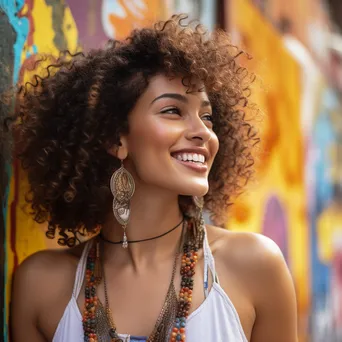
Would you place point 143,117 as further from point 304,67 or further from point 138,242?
point 304,67

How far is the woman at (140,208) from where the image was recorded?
6.73 feet

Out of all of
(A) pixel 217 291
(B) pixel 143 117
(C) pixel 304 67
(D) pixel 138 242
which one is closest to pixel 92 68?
(B) pixel 143 117

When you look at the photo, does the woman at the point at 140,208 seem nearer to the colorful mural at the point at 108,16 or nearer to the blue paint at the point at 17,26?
the blue paint at the point at 17,26

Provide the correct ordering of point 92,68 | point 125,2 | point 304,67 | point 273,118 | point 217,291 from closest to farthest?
point 217,291 < point 92,68 < point 125,2 < point 273,118 < point 304,67

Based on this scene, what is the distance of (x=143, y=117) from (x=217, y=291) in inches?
25.0

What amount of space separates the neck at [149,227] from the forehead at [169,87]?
1.13 ft

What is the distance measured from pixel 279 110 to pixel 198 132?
2.97 metres

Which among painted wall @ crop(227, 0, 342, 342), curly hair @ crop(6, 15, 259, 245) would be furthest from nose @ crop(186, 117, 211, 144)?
painted wall @ crop(227, 0, 342, 342)

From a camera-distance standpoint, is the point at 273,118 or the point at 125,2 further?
the point at 273,118

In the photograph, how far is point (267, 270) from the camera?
7.00ft

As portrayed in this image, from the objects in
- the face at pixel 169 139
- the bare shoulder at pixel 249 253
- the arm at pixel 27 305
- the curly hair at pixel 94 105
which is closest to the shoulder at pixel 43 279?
the arm at pixel 27 305

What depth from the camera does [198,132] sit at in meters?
2.08

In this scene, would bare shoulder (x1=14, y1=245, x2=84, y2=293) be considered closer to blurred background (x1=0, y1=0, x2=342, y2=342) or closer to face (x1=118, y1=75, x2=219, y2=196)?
blurred background (x1=0, y1=0, x2=342, y2=342)

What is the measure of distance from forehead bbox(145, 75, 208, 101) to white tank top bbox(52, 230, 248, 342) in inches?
23.8
